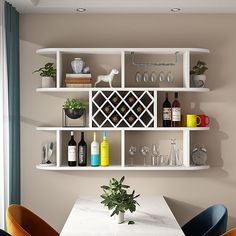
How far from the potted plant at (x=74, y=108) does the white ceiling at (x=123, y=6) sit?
78 cm

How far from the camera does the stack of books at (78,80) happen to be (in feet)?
14.2

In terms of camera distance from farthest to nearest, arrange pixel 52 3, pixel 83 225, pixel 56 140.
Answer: pixel 56 140 → pixel 52 3 → pixel 83 225

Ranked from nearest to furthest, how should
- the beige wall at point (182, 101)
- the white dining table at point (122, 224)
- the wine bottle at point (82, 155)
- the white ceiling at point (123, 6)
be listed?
the white dining table at point (122, 224)
the white ceiling at point (123, 6)
the wine bottle at point (82, 155)
the beige wall at point (182, 101)

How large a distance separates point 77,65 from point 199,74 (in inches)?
41.0

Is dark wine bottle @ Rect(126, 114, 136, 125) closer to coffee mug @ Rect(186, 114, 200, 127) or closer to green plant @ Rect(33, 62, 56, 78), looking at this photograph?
coffee mug @ Rect(186, 114, 200, 127)

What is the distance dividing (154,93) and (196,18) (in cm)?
79

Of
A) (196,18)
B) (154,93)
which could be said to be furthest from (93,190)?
(196,18)

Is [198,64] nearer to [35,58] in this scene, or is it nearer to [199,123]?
[199,123]

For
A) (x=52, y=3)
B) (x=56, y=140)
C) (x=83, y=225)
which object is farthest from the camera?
(x=56, y=140)

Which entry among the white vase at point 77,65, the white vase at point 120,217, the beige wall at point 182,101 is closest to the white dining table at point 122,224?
the white vase at point 120,217

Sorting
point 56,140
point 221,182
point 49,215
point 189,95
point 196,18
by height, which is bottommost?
point 49,215

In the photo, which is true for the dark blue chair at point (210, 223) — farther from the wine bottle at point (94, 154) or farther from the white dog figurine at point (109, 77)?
the white dog figurine at point (109, 77)

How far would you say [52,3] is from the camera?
13.7 feet

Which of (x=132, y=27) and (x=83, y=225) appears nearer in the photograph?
(x=83, y=225)
